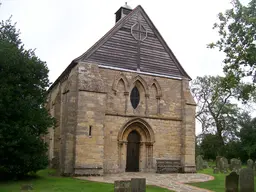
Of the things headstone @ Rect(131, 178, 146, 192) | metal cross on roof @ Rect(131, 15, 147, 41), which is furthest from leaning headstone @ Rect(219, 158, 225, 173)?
headstone @ Rect(131, 178, 146, 192)

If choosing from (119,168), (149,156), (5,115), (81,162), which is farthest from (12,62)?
(149,156)

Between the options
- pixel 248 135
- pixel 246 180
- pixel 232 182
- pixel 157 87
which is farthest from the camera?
pixel 248 135

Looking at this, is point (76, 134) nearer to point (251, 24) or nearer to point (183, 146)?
point (183, 146)

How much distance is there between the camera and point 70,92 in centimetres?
1961

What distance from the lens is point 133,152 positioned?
22.1 meters

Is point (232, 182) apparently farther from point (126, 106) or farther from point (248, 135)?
point (248, 135)

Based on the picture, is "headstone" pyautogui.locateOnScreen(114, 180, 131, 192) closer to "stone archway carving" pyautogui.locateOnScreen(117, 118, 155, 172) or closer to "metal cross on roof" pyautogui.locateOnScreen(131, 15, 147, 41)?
"stone archway carving" pyautogui.locateOnScreen(117, 118, 155, 172)

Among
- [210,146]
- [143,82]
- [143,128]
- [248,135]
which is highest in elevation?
[143,82]

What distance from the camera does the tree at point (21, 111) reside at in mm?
15742

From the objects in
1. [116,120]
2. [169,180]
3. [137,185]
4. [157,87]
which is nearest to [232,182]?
[137,185]

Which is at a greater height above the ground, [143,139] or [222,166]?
[143,139]

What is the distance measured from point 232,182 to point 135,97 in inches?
440

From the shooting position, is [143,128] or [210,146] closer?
[143,128]

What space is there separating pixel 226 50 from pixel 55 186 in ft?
34.9
